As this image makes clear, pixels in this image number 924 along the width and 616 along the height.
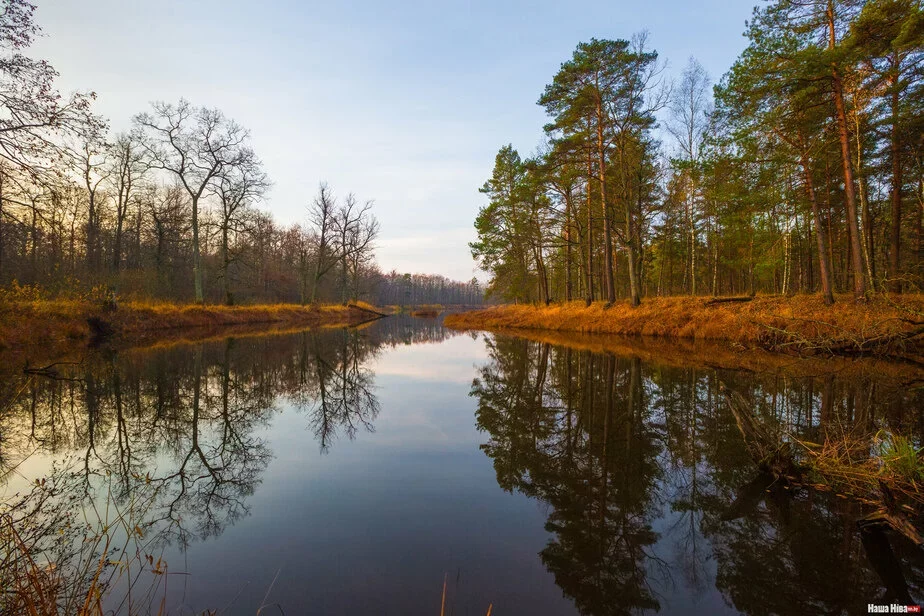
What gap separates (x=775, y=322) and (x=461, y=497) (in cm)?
1522

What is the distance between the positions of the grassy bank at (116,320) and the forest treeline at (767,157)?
20397 mm

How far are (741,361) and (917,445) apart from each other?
24.9ft

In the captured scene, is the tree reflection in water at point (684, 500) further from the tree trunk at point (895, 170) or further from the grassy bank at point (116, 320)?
the grassy bank at point (116, 320)

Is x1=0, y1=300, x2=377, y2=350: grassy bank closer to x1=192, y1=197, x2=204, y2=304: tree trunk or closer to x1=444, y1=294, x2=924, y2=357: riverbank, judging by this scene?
x1=192, y1=197, x2=204, y2=304: tree trunk

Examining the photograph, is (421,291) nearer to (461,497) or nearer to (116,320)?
(116,320)

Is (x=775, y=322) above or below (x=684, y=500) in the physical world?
above

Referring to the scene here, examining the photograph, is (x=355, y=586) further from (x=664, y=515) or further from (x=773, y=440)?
(x=773, y=440)

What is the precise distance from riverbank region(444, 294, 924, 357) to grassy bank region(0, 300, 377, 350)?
23.1 metres

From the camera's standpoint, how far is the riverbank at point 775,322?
11.0m

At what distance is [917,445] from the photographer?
177 inches

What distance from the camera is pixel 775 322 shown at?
553 inches

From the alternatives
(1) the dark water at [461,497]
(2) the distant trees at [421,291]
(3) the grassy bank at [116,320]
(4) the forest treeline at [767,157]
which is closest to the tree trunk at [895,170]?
(4) the forest treeline at [767,157]

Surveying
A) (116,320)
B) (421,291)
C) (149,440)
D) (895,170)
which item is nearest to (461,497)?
(149,440)

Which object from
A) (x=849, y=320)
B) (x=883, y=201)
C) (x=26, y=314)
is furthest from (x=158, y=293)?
(x=883, y=201)
